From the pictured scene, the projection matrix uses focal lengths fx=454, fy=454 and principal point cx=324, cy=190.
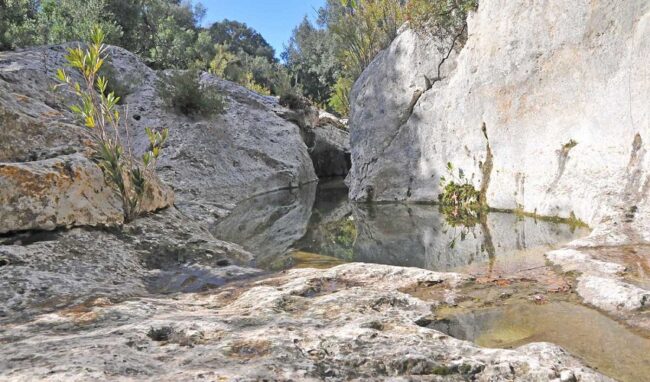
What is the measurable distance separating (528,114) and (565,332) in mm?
6496

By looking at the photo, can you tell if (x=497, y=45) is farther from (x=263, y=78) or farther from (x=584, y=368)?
(x=263, y=78)

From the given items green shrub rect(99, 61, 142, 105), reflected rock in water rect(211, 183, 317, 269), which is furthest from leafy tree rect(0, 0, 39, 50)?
reflected rock in water rect(211, 183, 317, 269)

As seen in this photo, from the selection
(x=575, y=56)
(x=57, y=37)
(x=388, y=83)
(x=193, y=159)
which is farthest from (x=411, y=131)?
(x=57, y=37)

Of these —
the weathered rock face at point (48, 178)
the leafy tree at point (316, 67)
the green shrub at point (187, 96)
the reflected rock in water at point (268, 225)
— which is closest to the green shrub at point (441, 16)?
the reflected rock in water at point (268, 225)

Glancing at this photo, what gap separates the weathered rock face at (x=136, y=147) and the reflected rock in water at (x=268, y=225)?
0.65 meters

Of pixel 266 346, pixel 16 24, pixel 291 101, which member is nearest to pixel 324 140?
pixel 291 101

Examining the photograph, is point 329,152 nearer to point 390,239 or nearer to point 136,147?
point 136,147

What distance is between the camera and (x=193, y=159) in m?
13.5

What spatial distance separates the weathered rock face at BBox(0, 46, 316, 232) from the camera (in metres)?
5.29

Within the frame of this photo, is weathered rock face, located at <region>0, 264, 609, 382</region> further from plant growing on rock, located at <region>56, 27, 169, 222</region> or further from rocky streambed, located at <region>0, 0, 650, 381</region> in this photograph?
plant growing on rock, located at <region>56, 27, 169, 222</region>

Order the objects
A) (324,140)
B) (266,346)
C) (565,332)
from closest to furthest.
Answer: (266,346)
(565,332)
(324,140)

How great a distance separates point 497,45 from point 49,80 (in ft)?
35.9

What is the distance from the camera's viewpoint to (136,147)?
12617mm

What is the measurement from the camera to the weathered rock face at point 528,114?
22.0 ft
